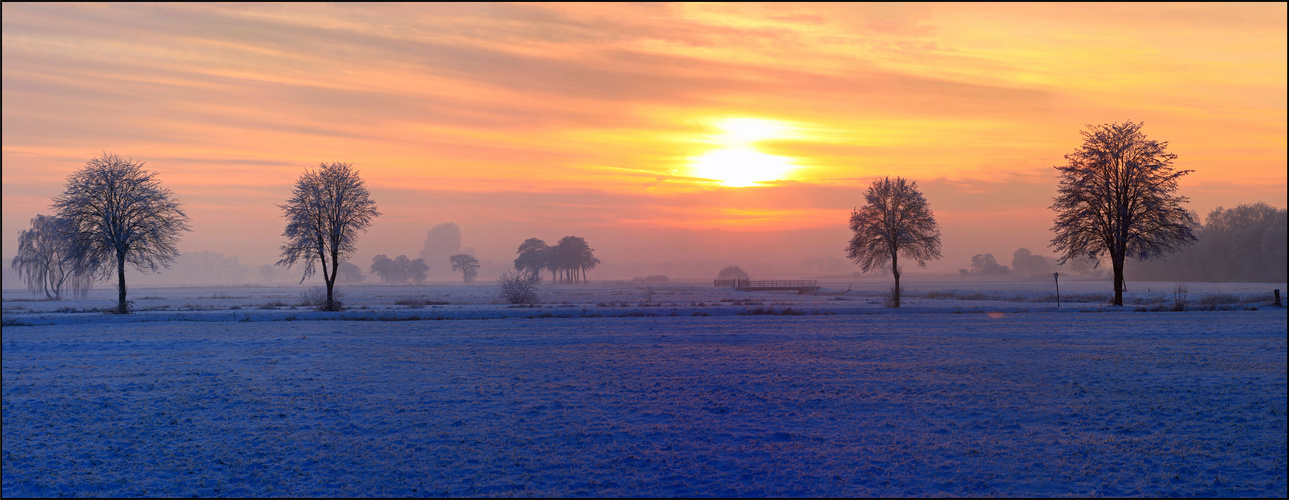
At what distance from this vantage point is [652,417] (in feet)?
35.7

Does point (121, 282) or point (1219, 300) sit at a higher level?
point (121, 282)

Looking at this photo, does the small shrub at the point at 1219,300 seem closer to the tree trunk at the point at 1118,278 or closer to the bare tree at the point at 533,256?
the tree trunk at the point at 1118,278

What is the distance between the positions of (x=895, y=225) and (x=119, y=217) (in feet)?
177

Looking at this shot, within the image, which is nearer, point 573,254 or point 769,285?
point 769,285

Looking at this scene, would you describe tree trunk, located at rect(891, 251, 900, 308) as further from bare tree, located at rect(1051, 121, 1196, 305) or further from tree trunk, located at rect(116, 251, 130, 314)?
tree trunk, located at rect(116, 251, 130, 314)

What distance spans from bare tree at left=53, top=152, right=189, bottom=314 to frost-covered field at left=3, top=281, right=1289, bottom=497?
962 inches

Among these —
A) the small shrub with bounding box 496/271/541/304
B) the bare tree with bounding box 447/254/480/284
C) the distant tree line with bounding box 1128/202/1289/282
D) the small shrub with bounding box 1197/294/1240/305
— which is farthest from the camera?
the bare tree with bounding box 447/254/480/284

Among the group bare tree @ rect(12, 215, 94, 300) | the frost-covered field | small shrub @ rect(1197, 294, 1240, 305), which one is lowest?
small shrub @ rect(1197, 294, 1240, 305)

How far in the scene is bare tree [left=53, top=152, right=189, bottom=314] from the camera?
4188 cm

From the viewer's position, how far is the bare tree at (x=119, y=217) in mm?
41875

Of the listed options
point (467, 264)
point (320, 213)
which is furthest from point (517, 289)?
point (467, 264)

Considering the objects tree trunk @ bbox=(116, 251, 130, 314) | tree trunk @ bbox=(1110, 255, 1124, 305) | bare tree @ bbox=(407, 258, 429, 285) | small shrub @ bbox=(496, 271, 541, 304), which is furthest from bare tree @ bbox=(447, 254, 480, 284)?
tree trunk @ bbox=(1110, 255, 1124, 305)

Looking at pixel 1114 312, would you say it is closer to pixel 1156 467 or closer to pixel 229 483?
pixel 1156 467

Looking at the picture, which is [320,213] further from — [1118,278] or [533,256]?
[533,256]
